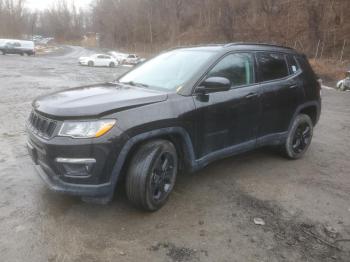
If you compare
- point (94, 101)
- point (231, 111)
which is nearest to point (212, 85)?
point (231, 111)

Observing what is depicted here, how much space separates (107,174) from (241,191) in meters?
1.79

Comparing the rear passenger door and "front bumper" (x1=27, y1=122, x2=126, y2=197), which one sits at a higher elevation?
the rear passenger door

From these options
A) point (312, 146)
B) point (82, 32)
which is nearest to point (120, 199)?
point (312, 146)

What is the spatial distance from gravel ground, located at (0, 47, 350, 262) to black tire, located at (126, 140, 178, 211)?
0.18 metres

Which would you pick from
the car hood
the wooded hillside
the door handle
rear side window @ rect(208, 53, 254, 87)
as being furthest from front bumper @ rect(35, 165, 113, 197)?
the wooded hillside

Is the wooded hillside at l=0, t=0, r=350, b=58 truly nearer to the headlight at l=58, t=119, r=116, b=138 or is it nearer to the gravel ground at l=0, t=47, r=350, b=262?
the gravel ground at l=0, t=47, r=350, b=262

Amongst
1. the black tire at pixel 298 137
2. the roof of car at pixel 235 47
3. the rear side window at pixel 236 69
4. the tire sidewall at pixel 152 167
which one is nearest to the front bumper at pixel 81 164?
the tire sidewall at pixel 152 167

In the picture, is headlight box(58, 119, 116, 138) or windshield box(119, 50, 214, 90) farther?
windshield box(119, 50, 214, 90)

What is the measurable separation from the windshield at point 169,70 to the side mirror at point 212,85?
21 cm

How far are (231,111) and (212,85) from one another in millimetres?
570

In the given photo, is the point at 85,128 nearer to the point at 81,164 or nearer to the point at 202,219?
the point at 81,164

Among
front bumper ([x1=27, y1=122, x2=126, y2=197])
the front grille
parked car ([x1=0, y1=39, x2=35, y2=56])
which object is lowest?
front bumper ([x1=27, y1=122, x2=126, y2=197])

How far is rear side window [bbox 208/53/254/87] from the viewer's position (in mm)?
4012

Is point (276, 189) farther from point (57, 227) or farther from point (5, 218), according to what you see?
point (5, 218)
